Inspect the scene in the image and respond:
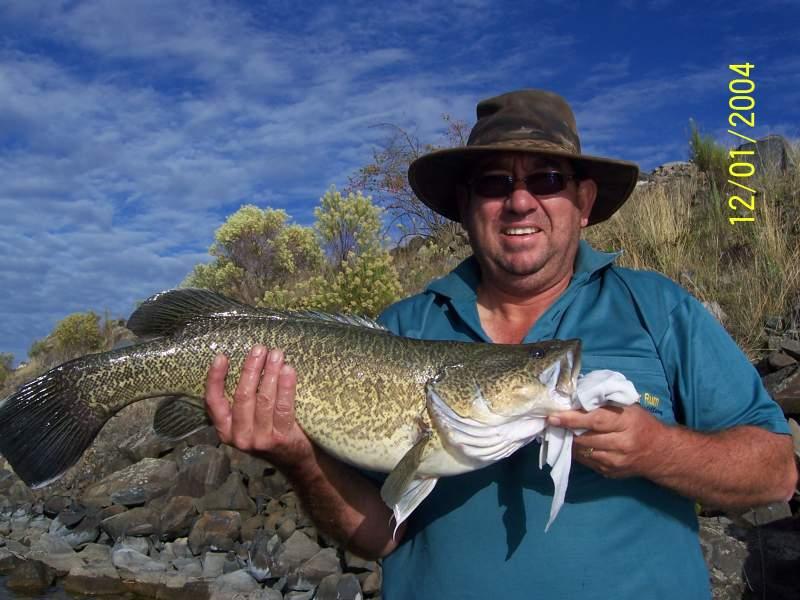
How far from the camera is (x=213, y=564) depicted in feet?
26.9

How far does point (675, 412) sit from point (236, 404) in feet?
6.22

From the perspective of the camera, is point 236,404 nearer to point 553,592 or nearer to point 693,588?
point 553,592

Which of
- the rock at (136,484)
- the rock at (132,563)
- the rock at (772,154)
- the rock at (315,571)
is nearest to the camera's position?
the rock at (315,571)

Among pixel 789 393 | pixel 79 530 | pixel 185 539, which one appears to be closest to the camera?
pixel 789 393

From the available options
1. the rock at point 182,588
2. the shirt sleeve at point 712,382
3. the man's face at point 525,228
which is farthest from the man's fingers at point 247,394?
the rock at point 182,588

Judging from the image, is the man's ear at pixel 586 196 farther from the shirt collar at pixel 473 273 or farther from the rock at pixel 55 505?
the rock at pixel 55 505

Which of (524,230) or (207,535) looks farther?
(207,535)

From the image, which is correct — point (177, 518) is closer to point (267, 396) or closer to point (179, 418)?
point (179, 418)

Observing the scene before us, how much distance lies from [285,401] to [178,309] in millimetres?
711

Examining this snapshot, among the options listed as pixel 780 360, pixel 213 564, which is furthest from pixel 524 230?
pixel 213 564

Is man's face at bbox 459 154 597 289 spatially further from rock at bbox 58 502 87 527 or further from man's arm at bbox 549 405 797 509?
rock at bbox 58 502 87 527

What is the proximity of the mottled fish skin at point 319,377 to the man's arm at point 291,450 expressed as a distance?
6 centimetres

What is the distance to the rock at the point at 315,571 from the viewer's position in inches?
289

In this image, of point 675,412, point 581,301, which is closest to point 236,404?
point 581,301
